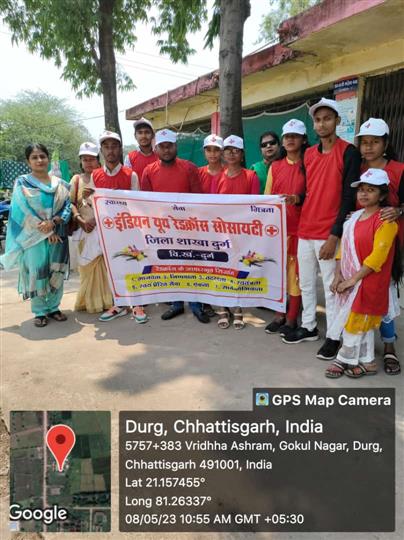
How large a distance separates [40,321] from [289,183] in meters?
2.74

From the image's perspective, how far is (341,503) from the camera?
192cm

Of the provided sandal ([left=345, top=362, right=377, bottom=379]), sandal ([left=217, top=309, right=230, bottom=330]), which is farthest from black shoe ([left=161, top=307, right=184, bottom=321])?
sandal ([left=345, top=362, right=377, bottom=379])

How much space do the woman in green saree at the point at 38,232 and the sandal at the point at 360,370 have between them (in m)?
2.88

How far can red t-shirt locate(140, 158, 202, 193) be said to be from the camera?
161 inches

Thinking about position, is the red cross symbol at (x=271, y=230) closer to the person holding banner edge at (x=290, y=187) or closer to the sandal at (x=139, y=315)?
the person holding banner edge at (x=290, y=187)

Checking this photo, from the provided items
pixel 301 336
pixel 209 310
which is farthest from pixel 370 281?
pixel 209 310

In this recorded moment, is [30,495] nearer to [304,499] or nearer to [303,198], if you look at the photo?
[304,499]

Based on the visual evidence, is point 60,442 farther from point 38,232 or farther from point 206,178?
point 206,178

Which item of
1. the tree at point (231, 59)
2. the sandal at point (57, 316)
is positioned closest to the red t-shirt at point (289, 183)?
the tree at point (231, 59)

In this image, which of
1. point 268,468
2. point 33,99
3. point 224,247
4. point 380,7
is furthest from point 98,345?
point 33,99

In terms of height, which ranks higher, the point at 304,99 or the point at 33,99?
the point at 33,99

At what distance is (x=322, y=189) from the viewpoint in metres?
3.20

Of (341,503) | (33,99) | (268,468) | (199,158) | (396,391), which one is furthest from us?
(33,99)

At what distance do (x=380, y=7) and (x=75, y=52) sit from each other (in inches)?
255
